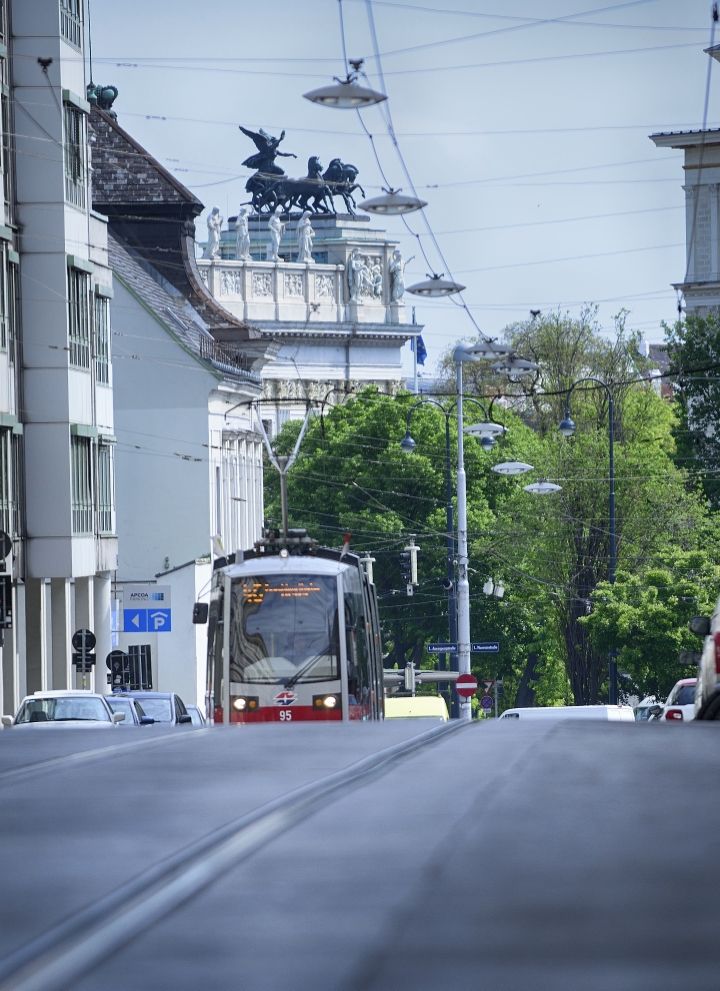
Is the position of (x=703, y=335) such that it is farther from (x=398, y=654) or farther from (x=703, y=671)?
(x=703, y=671)

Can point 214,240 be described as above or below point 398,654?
above

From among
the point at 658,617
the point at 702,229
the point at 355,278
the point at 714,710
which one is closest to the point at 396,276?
the point at 355,278

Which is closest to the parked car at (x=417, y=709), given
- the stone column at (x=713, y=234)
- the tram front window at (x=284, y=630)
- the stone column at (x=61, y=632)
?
the stone column at (x=61, y=632)

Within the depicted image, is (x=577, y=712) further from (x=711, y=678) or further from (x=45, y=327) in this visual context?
(x=45, y=327)

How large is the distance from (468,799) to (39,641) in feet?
117

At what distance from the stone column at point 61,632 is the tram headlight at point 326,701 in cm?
1506

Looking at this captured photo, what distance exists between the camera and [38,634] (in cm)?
4241

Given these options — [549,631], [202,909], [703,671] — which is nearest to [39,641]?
[703,671]

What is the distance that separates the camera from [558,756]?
9992 mm

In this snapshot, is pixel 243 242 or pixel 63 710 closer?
pixel 63 710

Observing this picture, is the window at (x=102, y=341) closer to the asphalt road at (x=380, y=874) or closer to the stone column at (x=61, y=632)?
the stone column at (x=61, y=632)

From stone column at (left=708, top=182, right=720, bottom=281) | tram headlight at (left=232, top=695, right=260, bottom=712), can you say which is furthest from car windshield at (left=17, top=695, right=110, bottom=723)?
stone column at (left=708, top=182, right=720, bottom=281)

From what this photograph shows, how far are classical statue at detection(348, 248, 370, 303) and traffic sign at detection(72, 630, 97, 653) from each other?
268ft

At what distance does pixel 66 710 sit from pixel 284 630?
389cm
